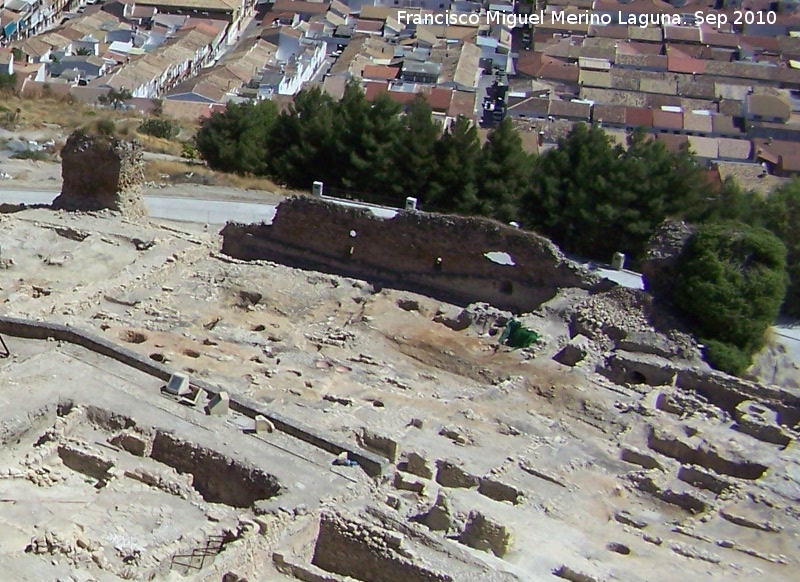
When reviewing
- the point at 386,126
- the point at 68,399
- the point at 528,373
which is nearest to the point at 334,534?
the point at 68,399

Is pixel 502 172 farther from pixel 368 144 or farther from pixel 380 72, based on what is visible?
pixel 380 72

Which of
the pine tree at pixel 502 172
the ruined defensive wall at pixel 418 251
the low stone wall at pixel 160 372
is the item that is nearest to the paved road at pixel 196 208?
the ruined defensive wall at pixel 418 251

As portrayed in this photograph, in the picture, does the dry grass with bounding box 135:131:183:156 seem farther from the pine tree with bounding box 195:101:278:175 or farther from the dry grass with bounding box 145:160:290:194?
the dry grass with bounding box 145:160:290:194

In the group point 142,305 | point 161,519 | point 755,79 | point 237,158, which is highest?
point 755,79

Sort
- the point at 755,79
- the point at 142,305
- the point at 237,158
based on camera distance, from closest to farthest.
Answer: the point at 142,305
the point at 237,158
the point at 755,79

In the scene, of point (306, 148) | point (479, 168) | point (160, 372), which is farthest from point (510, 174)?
point (160, 372)

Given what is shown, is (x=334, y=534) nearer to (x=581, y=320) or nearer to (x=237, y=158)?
(x=581, y=320)

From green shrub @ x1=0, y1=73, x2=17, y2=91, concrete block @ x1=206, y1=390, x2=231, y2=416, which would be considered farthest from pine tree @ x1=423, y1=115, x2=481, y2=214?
green shrub @ x1=0, y1=73, x2=17, y2=91

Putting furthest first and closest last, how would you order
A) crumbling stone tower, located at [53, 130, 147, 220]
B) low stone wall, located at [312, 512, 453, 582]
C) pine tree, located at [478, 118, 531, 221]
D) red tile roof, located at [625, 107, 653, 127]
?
red tile roof, located at [625, 107, 653, 127] < pine tree, located at [478, 118, 531, 221] < crumbling stone tower, located at [53, 130, 147, 220] < low stone wall, located at [312, 512, 453, 582]
